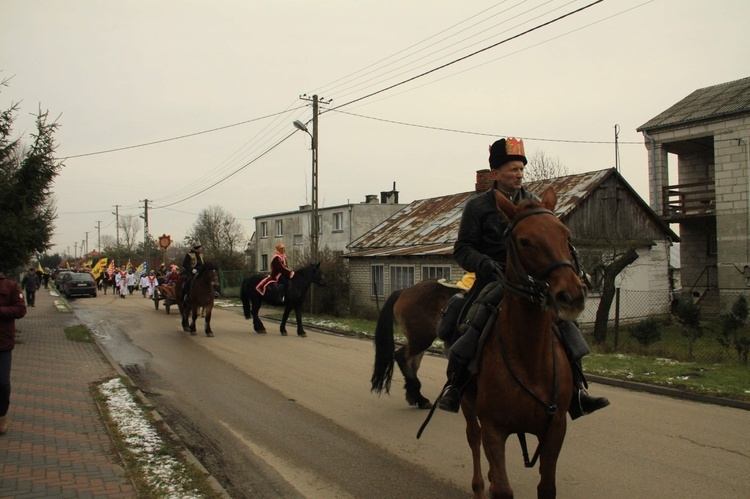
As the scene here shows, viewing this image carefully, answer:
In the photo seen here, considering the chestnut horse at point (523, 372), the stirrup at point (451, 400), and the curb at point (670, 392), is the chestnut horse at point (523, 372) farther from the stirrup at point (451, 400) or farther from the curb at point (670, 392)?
the curb at point (670, 392)

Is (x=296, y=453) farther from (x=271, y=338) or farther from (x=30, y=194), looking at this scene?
(x=30, y=194)

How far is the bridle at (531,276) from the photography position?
10.3ft

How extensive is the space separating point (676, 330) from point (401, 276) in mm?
10631

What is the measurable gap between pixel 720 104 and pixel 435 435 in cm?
2492

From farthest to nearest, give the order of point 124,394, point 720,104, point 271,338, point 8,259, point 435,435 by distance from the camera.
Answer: point 720,104 < point 271,338 < point 8,259 < point 124,394 < point 435,435

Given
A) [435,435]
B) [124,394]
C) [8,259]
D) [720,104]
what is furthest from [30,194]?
[720,104]

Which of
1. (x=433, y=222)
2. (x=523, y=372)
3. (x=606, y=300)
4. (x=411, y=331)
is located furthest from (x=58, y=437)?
(x=433, y=222)

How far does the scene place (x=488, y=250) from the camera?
4.61 metres

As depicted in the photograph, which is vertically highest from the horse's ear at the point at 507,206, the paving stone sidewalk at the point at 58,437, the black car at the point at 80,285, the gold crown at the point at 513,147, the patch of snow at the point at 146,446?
the gold crown at the point at 513,147

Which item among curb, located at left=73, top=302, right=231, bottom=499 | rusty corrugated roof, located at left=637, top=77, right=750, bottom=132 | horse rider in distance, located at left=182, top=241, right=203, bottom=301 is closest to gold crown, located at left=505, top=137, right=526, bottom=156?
curb, located at left=73, top=302, right=231, bottom=499

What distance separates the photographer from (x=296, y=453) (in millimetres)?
5941

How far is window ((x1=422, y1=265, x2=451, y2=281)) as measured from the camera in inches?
852

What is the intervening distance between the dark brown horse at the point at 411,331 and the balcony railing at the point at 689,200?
22154 millimetres

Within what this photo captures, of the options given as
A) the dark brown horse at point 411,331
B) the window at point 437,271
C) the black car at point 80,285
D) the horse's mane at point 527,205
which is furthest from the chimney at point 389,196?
the horse's mane at point 527,205
